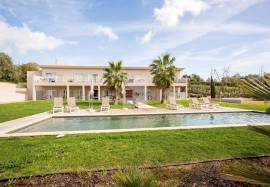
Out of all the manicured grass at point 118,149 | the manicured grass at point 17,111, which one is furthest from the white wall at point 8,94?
the manicured grass at point 118,149

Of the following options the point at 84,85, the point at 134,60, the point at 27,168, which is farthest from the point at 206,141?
the point at 134,60

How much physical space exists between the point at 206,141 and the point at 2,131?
345 inches

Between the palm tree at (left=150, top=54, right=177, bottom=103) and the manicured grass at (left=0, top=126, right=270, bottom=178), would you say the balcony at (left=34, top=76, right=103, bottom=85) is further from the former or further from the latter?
the manicured grass at (left=0, top=126, right=270, bottom=178)

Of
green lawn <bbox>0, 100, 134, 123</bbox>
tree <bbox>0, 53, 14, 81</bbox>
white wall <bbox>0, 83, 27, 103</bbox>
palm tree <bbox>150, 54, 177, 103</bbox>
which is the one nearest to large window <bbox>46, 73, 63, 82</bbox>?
white wall <bbox>0, 83, 27, 103</bbox>

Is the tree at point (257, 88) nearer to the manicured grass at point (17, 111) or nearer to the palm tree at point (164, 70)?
the manicured grass at point (17, 111)

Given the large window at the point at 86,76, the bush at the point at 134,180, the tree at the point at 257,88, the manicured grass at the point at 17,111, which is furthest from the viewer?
the large window at the point at 86,76

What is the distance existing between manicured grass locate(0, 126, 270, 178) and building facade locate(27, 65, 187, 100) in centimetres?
2477

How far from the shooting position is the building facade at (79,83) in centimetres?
3297

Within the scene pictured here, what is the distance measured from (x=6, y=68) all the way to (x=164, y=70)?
4072cm

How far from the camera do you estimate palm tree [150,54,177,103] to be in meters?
26.5

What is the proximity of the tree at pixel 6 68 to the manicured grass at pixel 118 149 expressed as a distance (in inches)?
1903

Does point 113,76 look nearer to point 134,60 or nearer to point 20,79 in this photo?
point 134,60

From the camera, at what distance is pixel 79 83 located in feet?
108

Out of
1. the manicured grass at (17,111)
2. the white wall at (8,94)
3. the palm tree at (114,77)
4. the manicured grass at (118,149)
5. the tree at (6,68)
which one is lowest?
the manicured grass at (118,149)
